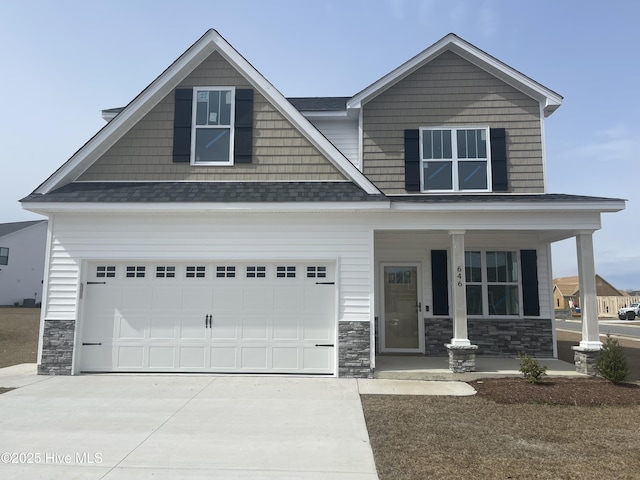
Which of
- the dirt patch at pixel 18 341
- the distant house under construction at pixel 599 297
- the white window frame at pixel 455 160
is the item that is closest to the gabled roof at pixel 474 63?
the white window frame at pixel 455 160

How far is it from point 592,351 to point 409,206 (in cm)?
485

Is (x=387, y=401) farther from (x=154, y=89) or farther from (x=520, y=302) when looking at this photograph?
(x=154, y=89)

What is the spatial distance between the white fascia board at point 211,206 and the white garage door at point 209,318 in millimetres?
1211

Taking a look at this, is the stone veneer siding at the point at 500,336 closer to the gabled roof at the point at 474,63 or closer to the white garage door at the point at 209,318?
the white garage door at the point at 209,318

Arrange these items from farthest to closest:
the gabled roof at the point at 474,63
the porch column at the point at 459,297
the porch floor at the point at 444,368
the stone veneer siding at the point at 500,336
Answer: the stone veneer siding at the point at 500,336
the gabled roof at the point at 474,63
the porch column at the point at 459,297
the porch floor at the point at 444,368

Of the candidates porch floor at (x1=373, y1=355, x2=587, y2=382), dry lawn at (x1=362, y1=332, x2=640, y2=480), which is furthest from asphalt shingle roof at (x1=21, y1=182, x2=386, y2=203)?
dry lawn at (x1=362, y1=332, x2=640, y2=480)

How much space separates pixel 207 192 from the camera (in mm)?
9422

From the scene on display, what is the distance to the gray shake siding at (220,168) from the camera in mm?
9945

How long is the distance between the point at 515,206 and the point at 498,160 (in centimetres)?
223

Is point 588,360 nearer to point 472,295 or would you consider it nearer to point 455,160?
point 472,295

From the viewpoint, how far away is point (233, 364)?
30.5 feet

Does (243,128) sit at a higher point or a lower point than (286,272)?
higher

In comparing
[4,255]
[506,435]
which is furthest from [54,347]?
[4,255]

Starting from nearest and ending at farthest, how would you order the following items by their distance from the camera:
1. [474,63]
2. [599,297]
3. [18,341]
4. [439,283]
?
[474,63] → [439,283] → [18,341] → [599,297]
